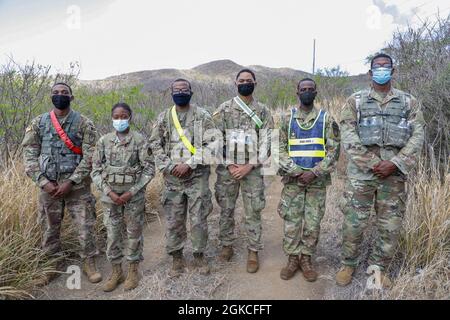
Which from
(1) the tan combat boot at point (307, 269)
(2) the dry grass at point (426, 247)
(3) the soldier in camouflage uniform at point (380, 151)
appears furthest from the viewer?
(1) the tan combat boot at point (307, 269)

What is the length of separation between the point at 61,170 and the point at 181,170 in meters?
1.38

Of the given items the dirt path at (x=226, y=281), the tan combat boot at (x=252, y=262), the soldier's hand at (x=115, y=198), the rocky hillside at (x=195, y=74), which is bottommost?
the dirt path at (x=226, y=281)

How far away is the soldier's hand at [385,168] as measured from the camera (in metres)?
3.10

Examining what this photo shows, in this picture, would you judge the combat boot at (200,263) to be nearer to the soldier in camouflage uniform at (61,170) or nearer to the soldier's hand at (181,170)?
the soldier's hand at (181,170)

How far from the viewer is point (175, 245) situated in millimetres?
3732

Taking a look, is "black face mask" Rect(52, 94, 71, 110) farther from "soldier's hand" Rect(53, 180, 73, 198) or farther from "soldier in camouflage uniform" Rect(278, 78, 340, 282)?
"soldier in camouflage uniform" Rect(278, 78, 340, 282)

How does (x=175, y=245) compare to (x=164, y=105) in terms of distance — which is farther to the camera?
(x=164, y=105)

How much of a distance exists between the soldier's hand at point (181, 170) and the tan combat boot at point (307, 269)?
1.61 m

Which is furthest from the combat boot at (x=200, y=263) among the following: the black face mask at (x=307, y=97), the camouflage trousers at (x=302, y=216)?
the black face mask at (x=307, y=97)

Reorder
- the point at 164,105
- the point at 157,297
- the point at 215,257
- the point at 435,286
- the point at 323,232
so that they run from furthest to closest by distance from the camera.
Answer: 1. the point at 164,105
2. the point at 323,232
3. the point at 215,257
4. the point at 157,297
5. the point at 435,286

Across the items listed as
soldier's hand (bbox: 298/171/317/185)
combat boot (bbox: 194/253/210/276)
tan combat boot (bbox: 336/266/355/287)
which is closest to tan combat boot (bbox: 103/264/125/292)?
combat boot (bbox: 194/253/210/276)

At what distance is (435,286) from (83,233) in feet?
12.2
